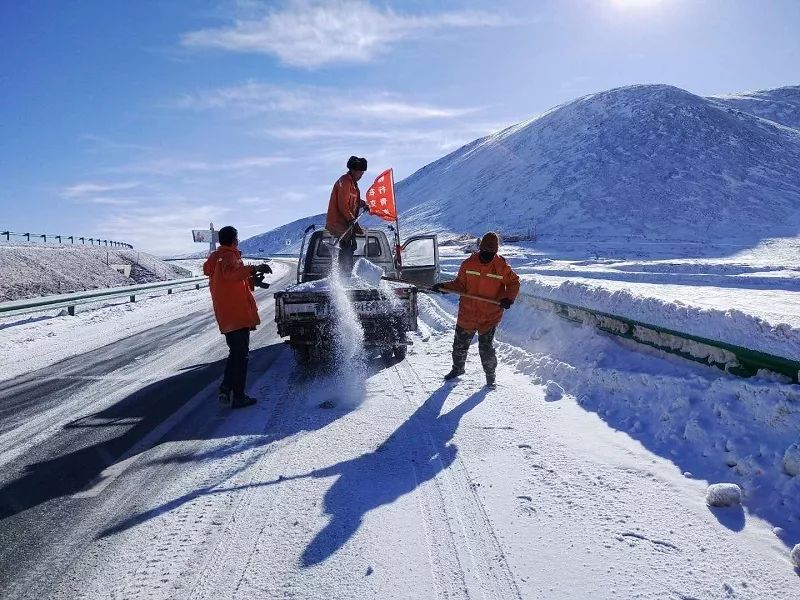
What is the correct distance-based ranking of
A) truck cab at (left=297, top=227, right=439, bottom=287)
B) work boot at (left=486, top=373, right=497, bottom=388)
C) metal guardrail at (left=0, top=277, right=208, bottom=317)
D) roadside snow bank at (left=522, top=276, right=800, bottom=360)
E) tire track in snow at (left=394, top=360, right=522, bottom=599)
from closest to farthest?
tire track in snow at (left=394, top=360, right=522, bottom=599) → roadside snow bank at (left=522, top=276, right=800, bottom=360) → work boot at (left=486, top=373, right=497, bottom=388) → truck cab at (left=297, top=227, right=439, bottom=287) → metal guardrail at (left=0, top=277, right=208, bottom=317)

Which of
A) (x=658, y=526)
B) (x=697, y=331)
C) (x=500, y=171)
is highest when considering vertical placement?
(x=500, y=171)

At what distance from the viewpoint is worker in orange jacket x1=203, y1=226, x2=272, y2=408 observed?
5.80 metres

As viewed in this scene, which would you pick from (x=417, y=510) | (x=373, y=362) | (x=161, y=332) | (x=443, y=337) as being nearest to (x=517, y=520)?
(x=417, y=510)

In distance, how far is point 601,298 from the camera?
762cm

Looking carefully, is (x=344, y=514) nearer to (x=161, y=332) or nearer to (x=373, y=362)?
(x=373, y=362)

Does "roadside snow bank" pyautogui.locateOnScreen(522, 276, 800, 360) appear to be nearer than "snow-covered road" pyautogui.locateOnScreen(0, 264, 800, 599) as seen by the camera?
No

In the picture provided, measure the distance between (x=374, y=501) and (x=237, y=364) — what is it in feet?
9.85

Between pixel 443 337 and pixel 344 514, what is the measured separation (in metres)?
6.65

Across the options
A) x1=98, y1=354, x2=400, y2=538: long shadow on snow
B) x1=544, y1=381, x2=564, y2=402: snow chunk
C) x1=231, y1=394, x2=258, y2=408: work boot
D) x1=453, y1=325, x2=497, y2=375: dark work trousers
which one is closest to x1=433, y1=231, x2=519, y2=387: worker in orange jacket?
x1=453, y1=325, x2=497, y2=375: dark work trousers

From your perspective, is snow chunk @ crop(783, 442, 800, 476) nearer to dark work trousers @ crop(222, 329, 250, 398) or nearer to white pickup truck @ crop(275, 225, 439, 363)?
white pickup truck @ crop(275, 225, 439, 363)

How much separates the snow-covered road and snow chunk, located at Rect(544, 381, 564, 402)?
0.03 meters

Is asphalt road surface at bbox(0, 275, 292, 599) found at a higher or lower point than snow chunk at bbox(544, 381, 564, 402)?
higher

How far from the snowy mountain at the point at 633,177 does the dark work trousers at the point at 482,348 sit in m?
58.9

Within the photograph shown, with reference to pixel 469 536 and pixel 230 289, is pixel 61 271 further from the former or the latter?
pixel 469 536
